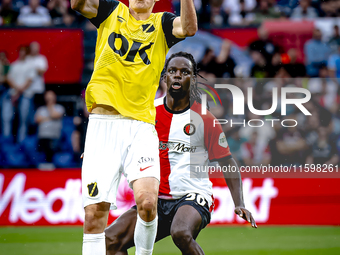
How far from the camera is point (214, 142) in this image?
4.62 m

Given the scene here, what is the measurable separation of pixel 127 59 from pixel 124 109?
37 cm

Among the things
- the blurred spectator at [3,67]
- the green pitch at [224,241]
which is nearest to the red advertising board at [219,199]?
the green pitch at [224,241]

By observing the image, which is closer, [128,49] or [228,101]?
[128,49]

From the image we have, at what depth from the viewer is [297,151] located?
7762 millimetres

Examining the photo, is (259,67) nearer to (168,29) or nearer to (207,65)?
(207,65)

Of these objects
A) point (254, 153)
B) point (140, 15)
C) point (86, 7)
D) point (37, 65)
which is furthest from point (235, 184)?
point (37, 65)

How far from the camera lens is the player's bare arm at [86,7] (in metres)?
3.41

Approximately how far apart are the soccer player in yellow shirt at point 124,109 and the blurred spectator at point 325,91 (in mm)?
5409

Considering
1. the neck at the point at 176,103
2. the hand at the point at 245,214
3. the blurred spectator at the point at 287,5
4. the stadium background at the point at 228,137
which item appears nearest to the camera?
the hand at the point at 245,214

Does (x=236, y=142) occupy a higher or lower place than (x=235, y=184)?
lower

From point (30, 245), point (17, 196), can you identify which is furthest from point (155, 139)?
point (17, 196)

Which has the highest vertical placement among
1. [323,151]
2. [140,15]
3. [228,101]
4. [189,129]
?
[140,15]

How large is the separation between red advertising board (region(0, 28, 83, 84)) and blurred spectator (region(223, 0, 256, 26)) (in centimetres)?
333

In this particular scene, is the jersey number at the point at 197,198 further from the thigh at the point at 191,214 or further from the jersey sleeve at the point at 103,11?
the jersey sleeve at the point at 103,11
